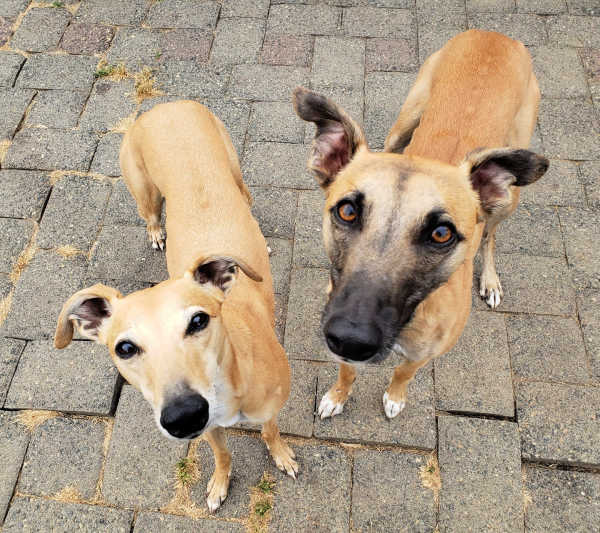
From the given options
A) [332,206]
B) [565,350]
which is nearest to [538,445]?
[565,350]

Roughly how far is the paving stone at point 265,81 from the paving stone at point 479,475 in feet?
13.6

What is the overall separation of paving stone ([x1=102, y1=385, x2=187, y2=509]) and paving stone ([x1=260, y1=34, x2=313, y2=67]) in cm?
443

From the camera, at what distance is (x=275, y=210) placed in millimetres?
5176

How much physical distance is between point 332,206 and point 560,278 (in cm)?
287

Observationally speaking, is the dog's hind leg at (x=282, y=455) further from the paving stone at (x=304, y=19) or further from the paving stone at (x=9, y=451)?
the paving stone at (x=304, y=19)

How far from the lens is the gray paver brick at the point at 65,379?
13.6ft

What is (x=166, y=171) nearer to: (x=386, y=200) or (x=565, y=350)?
(x=386, y=200)

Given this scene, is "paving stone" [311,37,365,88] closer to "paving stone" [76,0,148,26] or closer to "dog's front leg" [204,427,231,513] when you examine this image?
"paving stone" [76,0,148,26]

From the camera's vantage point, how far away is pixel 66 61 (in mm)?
6320

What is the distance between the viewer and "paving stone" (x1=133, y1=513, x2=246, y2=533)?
145 inches

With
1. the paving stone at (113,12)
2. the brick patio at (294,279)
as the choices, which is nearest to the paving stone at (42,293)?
the brick patio at (294,279)

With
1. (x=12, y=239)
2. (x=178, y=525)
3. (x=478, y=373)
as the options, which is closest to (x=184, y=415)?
(x=178, y=525)

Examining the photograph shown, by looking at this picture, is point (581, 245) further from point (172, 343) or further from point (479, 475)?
point (172, 343)

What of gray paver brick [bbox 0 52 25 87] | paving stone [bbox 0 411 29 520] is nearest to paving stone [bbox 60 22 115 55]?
gray paver brick [bbox 0 52 25 87]
